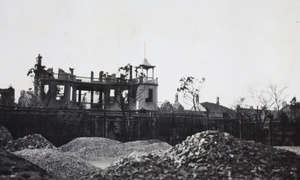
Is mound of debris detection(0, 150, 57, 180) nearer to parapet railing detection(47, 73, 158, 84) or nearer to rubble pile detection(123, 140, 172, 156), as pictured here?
rubble pile detection(123, 140, 172, 156)

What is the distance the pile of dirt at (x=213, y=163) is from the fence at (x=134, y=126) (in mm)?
9213

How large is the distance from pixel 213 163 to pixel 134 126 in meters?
11.5

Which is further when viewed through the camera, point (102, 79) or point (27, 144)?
point (102, 79)

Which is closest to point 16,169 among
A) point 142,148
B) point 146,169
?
point 146,169

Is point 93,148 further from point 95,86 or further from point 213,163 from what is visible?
point 95,86

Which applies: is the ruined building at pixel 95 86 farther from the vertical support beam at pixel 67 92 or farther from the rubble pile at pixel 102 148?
the rubble pile at pixel 102 148

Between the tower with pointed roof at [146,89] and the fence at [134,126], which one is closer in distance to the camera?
the fence at [134,126]

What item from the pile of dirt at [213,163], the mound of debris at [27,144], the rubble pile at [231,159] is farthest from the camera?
the mound of debris at [27,144]

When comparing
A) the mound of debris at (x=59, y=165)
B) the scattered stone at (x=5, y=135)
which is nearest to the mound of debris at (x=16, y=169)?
the mound of debris at (x=59, y=165)

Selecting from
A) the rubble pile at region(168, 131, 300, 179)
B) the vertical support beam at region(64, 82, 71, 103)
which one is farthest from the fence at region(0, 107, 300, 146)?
the vertical support beam at region(64, 82, 71, 103)

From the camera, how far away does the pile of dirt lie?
696 centimetres

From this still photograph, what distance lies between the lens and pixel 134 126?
18.8m

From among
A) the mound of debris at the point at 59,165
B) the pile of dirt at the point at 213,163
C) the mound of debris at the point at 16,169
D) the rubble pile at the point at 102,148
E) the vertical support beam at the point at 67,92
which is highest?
the vertical support beam at the point at 67,92

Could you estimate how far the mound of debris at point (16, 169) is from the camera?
184 inches
